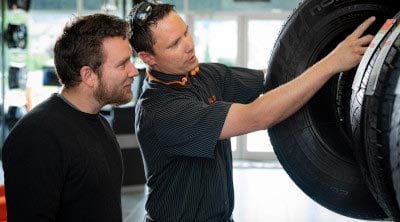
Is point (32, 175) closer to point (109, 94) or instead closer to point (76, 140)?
point (76, 140)

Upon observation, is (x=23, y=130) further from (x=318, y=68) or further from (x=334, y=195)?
(x=334, y=195)

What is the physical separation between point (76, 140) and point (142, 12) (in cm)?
51

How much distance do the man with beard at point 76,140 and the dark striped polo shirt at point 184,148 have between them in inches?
4.6

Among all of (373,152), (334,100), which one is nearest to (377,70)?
(373,152)

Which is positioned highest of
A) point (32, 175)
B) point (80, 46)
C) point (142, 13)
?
point (142, 13)

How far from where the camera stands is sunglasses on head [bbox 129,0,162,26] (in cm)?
206

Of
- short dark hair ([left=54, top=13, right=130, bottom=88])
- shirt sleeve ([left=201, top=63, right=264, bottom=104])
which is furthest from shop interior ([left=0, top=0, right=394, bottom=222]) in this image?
short dark hair ([left=54, top=13, right=130, bottom=88])

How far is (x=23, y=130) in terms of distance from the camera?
178cm

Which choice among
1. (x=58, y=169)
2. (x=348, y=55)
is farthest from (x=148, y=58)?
(x=348, y=55)

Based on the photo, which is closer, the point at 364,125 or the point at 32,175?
the point at 364,125

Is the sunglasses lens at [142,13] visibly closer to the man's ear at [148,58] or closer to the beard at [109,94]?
the man's ear at [148,58]

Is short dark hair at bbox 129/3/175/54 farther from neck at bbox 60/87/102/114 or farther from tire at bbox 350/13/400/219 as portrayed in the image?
tire at bbox 350/13/400/219

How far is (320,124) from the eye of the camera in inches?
80.0

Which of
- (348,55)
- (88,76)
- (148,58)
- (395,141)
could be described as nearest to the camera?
(395,141)
